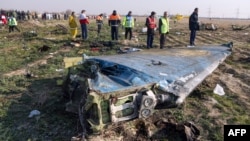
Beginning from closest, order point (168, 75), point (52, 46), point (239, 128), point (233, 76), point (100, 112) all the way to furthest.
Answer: point (100, 112)
point (239, 128)
point (168, 75)
point (233, 76)
point (52, 46)

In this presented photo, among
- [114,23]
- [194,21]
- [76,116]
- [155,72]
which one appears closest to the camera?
[155,72]

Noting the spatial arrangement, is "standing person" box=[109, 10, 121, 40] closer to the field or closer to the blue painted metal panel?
the field

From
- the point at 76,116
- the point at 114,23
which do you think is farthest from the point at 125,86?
the point at 114,23

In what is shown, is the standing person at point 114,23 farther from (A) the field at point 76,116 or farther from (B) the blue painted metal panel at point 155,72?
(B) the blue painted metal panel at point 155,72

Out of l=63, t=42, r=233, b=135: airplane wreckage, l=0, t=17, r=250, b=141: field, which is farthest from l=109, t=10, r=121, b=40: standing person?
l=63, t=42, r=233, b=135: airplane wreckage

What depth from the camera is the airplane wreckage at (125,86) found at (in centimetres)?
407

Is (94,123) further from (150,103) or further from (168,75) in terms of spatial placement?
(168,75)

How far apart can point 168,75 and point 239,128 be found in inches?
55.0

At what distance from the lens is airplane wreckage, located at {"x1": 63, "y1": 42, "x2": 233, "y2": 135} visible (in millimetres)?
4066

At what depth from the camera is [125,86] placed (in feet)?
14.3

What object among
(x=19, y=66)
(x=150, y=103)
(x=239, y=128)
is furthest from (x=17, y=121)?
(x=19, y=66)

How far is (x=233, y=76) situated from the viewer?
26.1ft

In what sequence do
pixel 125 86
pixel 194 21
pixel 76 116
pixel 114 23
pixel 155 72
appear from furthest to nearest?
pixel 114 23 < pixel 194 21 < pixel 76 116 < pixel 155 72 < pixel 125 86

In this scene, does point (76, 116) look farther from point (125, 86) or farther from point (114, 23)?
point (114, 23)
